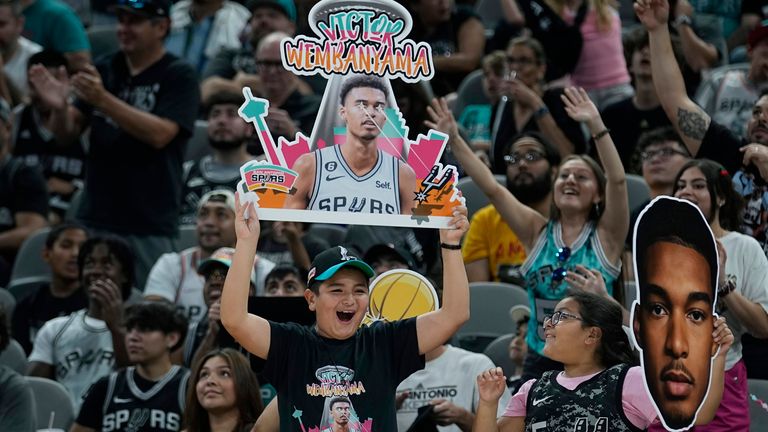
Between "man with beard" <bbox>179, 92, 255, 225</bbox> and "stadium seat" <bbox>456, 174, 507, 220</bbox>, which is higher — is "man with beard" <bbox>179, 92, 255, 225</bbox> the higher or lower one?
the higher one

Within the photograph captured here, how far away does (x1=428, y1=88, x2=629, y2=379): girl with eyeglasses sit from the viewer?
6172 millimetres

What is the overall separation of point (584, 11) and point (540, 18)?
0.34 m

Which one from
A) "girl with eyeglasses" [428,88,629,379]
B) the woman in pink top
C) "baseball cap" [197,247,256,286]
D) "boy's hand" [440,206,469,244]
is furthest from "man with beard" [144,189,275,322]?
"boy's hand" [440,206,469,244]

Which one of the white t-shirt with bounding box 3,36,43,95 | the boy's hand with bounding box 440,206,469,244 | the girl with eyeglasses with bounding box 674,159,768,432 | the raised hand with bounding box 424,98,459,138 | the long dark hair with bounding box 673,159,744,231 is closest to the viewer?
the boy's hand with bounding box 440,206,469,244

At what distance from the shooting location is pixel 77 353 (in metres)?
7.41

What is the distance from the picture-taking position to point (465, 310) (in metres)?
4.64

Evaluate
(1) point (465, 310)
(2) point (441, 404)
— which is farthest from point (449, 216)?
(2) point (441, 404)

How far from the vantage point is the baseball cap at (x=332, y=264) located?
467 centimetres

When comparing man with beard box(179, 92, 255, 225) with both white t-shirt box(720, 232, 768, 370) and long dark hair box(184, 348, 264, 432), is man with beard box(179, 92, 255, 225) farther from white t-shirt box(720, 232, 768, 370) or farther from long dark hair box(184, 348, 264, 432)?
white t-shirt box(720, 232, 768, 370)

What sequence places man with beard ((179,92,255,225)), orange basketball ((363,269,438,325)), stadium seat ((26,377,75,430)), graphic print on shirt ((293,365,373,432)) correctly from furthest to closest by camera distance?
man with beard ((179,92,255,225)), stadium seat ((26,377,75,430)), orange basketball ((363,269,438,325)), graphic print on shirt ((293,365,373,432))

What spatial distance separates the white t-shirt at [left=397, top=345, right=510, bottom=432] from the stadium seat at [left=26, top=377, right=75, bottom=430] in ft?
5.78

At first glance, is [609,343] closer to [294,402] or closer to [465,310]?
[465,310]

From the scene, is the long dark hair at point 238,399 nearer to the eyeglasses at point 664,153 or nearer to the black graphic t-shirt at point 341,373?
the black graphic t-shirt at point 341,373

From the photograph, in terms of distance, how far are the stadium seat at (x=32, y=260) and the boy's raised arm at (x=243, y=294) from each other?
417 centimetres
